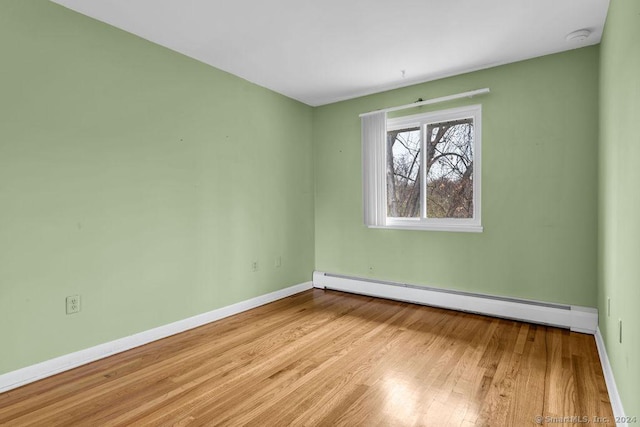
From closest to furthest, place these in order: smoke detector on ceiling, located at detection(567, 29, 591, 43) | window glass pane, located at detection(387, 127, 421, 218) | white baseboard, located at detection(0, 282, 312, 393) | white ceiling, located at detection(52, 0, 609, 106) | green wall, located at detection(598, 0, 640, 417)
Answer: green wall, located at detection(598, 0, 640, 417) → white baseboard, located at detection(0, 282, 312, 393) → white ceiling, located at detection(52, 0, 609, 106) → smoke detector on ceiling, located at detection(567, 29, 591, 43) → window glass pane, located at detection(387, 127, 421, 218)

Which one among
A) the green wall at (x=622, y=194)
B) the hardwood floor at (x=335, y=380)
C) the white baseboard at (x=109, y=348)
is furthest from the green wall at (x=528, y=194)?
the white baseboard at (x=109, y=348)

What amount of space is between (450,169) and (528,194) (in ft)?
2.53

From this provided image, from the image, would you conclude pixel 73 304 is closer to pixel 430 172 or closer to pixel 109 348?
pixel 109 348

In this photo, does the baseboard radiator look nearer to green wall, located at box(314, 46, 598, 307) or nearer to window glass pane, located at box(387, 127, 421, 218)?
green wall, located at box(314, 46, 598, 307)

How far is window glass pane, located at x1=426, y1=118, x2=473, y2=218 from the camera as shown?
346 centimetres

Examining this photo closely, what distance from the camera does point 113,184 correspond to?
250 cm

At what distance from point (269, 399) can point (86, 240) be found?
65.9 inches

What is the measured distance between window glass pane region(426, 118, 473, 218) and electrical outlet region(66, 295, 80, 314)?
3.25 meters

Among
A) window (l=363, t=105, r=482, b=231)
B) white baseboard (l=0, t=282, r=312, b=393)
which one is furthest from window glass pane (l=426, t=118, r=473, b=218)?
white baseboard (l=0, t=282, r=312, b=393)

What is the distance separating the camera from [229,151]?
339 centimetres

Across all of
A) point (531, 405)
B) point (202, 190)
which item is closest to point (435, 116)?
point (202, 190)

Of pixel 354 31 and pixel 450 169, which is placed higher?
pixel 354 31

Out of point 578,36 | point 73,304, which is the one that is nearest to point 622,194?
point 578,36

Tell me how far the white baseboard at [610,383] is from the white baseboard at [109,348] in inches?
115
